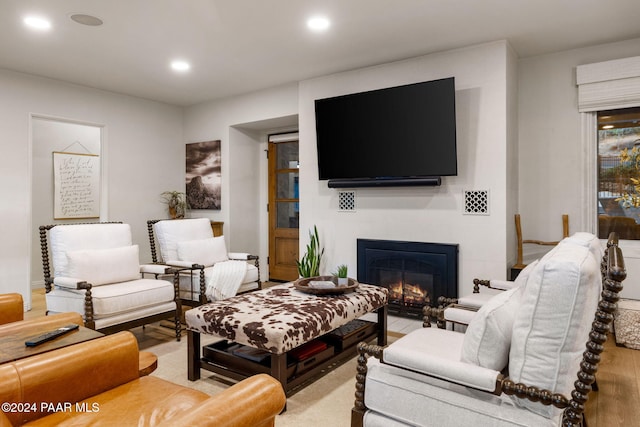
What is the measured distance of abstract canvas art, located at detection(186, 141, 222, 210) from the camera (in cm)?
572

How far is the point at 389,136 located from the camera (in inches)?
159

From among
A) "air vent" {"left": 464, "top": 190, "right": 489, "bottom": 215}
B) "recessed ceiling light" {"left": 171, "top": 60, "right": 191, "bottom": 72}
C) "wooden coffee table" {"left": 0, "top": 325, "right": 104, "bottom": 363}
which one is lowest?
"wooden coffee table" {"left": 0, "top": 325, "right": 104, "bottom": 363}

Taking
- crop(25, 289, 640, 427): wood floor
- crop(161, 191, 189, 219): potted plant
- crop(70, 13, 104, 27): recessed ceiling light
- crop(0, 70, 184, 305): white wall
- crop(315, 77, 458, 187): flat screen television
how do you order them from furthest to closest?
crop(161, 191, 189, 219): potted plant → crop(0, 70, 184, 305): white wall → crop(315, 77, 458, 187): flat screen television → crop(70, 13, 104, 27): recessed ceiling light → crop(25, 289, 640, 427): wood floor

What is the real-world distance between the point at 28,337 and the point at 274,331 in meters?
1.10

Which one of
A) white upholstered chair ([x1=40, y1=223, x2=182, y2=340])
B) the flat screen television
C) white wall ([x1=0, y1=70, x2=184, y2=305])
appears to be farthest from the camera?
white wall ([x1=0, y1=70, x2=184, y2=305])

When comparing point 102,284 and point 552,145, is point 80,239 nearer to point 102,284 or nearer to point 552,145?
point 102,284

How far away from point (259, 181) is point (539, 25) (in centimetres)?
397

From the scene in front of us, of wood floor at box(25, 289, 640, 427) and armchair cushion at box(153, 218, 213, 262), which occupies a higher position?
armchair cushion at box(153, 218, 213, 262)

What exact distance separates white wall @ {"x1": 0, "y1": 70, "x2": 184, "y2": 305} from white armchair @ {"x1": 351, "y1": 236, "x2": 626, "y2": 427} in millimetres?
4432

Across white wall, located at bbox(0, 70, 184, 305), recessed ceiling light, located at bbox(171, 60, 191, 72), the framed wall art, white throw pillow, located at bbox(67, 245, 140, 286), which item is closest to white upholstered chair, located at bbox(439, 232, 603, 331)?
white throw pillow, located at bbox(67, 245, 140, 286)

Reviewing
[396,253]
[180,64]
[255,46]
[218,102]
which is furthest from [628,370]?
[218,102]

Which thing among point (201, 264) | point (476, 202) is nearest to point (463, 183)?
point (476, 202)

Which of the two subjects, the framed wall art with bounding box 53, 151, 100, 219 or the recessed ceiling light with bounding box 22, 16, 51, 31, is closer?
the recessed ceiling light with bounding box 22, 16, 51, 31

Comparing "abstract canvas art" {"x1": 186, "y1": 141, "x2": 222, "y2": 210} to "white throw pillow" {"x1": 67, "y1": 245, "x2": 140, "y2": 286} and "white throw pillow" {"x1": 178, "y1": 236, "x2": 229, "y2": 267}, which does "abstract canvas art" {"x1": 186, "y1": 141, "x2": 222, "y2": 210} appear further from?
"white throw pillow" {"x1": 67, "y1": 245, "x2": 140, "y2": 286}
